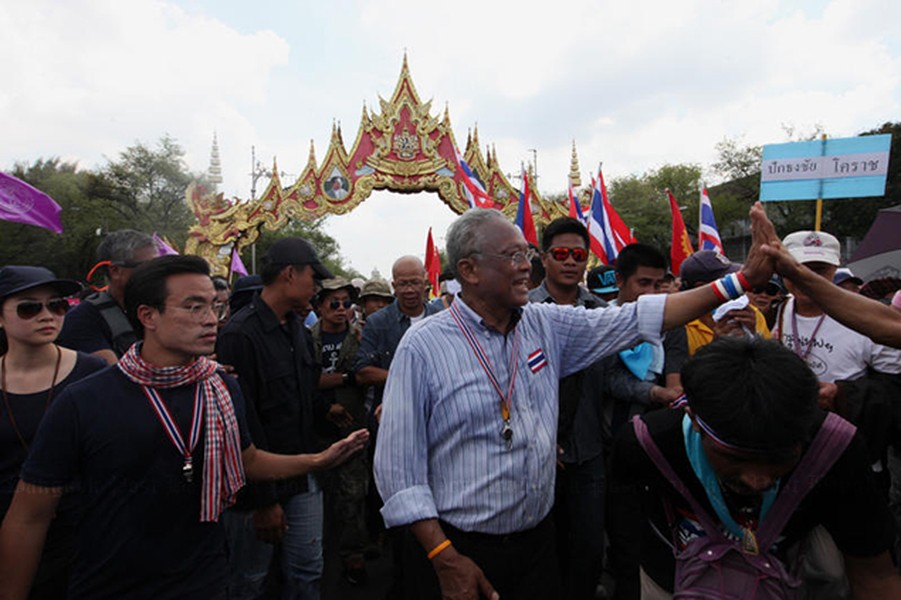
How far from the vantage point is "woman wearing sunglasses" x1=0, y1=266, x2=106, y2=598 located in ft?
7.38

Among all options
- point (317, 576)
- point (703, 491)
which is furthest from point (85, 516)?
point (703, 491)

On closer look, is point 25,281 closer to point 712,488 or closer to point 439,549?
point 439,549

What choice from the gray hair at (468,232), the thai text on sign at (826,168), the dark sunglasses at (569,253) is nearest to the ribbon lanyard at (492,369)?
the gray hair at (468,232)

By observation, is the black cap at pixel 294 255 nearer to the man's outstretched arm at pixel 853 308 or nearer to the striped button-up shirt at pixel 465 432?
the striped button-up shirt at pixel 465 432

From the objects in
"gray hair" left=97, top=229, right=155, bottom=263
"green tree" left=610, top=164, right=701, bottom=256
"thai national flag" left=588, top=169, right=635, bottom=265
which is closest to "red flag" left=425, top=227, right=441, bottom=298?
"thai national flag" left=588, top=169, right=635, bottom=265

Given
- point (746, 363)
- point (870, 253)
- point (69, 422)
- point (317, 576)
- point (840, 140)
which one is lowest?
point (317, 576)

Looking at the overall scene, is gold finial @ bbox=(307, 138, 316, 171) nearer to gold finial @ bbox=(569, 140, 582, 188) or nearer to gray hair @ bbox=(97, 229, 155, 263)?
gold finial @ bbox=(569, 140, 582, 188)

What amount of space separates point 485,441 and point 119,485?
1.21 meters

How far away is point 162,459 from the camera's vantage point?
1.86 meters

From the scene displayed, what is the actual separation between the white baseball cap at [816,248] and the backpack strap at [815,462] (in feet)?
5.91

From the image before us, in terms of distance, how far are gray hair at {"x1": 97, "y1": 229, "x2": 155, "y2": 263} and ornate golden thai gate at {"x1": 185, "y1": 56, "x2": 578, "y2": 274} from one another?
47.9 ft

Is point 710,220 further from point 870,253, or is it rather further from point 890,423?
point 890,423

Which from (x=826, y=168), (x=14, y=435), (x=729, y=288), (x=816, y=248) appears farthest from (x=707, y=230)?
(x=14, y=435)

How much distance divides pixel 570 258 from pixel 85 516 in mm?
2545
